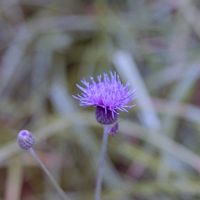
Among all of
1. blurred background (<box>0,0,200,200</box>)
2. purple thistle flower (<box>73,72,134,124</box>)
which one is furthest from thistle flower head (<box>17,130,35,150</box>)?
blurred background (<box>0,0,200,200</box>)

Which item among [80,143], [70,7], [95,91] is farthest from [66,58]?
[95,91]

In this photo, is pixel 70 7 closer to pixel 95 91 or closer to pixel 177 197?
pixel 177 197

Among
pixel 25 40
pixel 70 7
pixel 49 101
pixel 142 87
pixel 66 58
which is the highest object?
pixel 70 7

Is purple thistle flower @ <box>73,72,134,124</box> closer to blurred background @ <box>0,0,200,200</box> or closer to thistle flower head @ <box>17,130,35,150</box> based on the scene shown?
thistle flower head @ <box>17,130,35,150</box>

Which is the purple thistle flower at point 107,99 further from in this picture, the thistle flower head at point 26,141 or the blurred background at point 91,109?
the blurred background at point 91,109

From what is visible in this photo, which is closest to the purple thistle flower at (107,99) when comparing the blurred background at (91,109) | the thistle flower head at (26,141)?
the thistle flower head at (26,141)

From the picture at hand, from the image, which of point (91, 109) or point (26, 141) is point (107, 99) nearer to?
point (26, 141)
